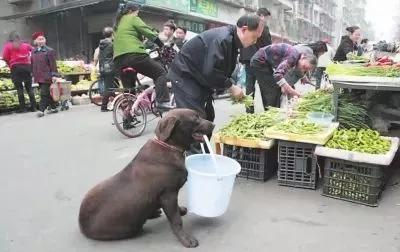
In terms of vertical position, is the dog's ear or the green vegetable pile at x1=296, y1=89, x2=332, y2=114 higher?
the dog's ear

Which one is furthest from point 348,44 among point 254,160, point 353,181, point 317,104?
point 353,181

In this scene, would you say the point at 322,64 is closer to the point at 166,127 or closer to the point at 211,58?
the point at 211,58

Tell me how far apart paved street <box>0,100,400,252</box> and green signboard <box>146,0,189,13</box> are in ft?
47.5

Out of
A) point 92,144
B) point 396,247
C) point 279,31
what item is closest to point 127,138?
point 92,144

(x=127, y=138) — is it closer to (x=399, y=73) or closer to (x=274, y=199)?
(x=274, y=199)

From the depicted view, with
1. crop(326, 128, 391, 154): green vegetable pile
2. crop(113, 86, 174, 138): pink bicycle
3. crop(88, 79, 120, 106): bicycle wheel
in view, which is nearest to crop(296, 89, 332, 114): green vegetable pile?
crop(326, 128, 391, 154): green vegetable pile

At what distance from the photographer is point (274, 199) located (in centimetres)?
463

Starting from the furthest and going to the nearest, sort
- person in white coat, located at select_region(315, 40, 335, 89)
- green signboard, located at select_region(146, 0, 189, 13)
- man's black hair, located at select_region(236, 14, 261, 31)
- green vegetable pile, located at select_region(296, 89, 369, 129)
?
1. green signboard, located at select_region(146, 0, 189, 13)
2. person in white coat, located at select_region(315, 40, 335, 89)
3. green vegetable pile, located at select_region(296, 89, 369, 129)
4. man's black hair, located at select_region(236, 14, 261, 31)

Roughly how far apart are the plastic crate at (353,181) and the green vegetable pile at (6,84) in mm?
9725

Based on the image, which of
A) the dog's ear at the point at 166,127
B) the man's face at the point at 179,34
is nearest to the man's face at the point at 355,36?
the man's face at the point at 179,34

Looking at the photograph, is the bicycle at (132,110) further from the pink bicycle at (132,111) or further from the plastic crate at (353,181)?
the plastic crate at (353,181)

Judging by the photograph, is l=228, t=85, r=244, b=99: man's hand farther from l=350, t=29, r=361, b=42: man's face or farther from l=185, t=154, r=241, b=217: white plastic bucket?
l=350, t=29, r=361, b=42: man's face

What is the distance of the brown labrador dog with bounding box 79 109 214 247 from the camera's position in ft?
11.4

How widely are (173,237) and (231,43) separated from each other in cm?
200
